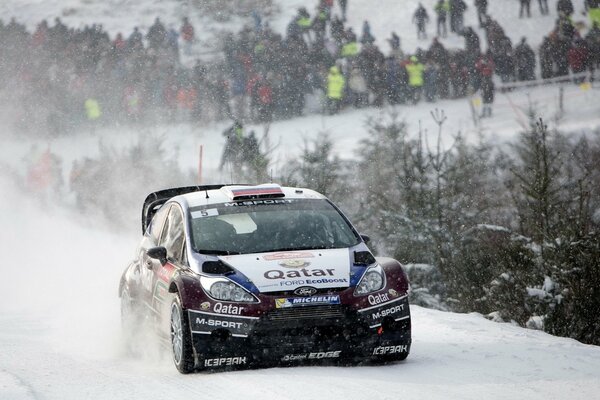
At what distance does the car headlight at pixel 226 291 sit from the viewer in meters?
7.65

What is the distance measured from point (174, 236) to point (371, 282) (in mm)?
1928

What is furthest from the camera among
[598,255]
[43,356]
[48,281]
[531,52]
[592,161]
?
[531,52]

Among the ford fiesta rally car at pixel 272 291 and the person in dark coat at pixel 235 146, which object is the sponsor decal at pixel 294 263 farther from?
the person in dark coat at pixel 235 146

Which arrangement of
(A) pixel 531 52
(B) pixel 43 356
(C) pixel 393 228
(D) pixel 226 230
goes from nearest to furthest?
1. (D) pixel 226 230
2. (B) pixel 43 356
3. (C) pixel 393 228
4. (A) pixel 531 52

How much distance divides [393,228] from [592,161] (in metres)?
11.7

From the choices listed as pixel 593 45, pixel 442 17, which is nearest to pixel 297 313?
pixel 593 45

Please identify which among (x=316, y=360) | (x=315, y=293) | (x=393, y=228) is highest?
(x=315, y=293)

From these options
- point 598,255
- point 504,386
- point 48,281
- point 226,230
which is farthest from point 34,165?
point 504,386

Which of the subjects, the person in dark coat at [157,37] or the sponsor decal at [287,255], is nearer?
the sponsor decal at [287,255]

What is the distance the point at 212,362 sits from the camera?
7.64m

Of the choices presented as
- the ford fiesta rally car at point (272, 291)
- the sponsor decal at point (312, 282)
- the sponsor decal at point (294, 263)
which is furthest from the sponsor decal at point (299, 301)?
the sponsor decal at point (294, 263)

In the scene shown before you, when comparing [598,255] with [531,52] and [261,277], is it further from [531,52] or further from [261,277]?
[531,52]

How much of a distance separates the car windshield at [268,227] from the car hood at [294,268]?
22 cm

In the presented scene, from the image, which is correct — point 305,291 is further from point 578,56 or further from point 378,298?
point 578,56
